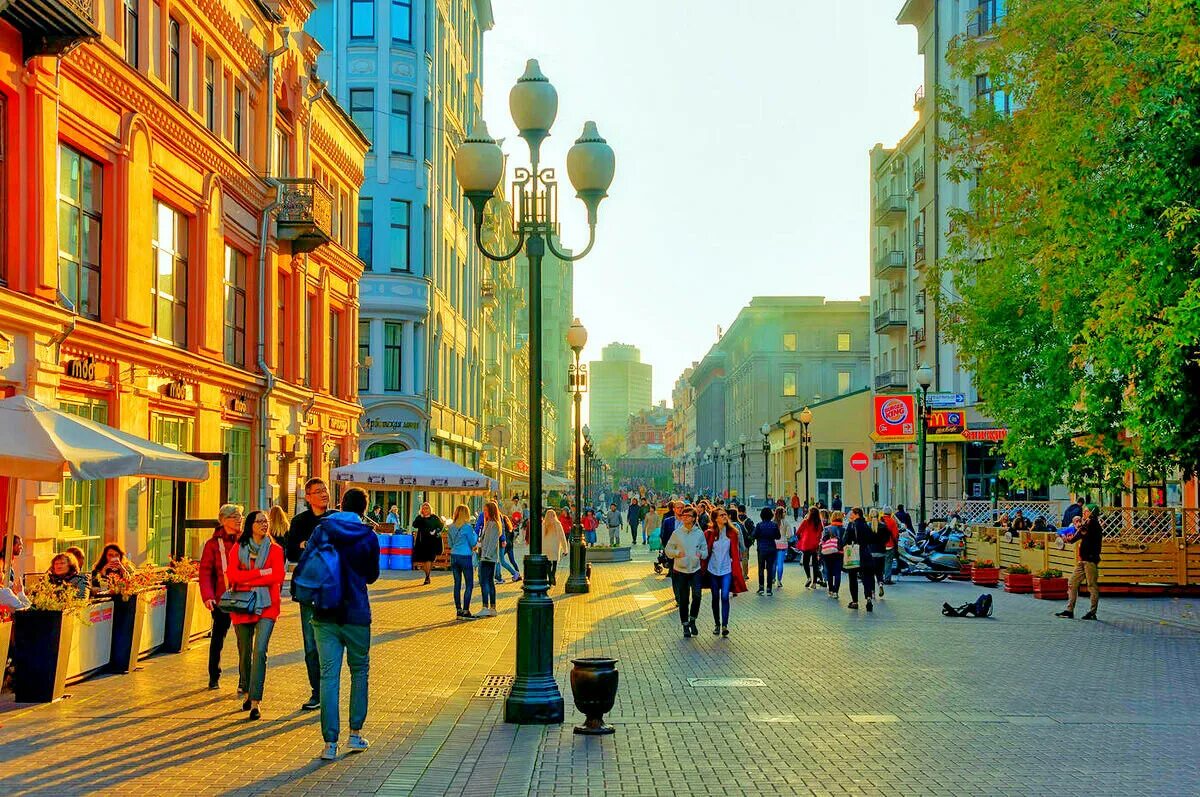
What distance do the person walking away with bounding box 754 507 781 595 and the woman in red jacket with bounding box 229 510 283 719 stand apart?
14.0m

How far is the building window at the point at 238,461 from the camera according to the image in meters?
25.6

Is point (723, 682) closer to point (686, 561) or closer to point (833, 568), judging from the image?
point (686, 561)

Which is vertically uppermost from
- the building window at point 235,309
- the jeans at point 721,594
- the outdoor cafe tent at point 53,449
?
the building window at point 235,309

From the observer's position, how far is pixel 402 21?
144ft

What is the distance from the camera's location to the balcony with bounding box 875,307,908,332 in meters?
59.3

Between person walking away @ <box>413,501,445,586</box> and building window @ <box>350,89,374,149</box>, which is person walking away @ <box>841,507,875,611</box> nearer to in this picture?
person walking away @ <box>413,501,445,586</box>

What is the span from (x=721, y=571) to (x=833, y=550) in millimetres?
6728

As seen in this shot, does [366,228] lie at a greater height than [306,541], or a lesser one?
greater

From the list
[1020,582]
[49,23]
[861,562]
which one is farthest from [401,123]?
[49,23]

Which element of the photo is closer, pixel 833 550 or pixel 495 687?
pixel 495 687

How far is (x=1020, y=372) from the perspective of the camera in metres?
30.2

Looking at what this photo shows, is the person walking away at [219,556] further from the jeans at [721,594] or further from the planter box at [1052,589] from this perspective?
the planter box at [1052,589]

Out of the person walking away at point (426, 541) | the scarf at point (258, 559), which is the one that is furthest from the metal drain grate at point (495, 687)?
the person walking away at point (426, 541)

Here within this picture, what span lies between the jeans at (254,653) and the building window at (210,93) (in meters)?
15.0
